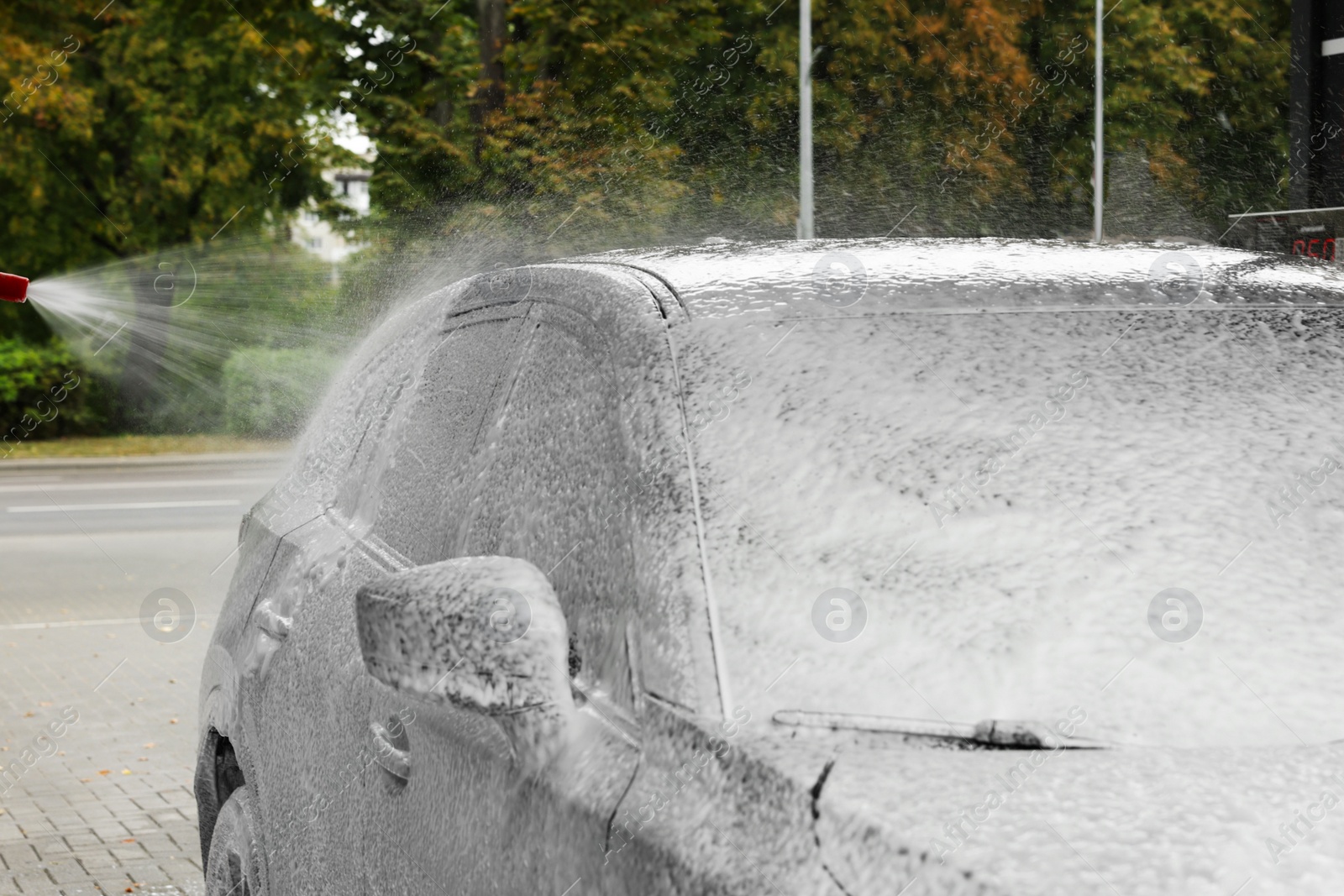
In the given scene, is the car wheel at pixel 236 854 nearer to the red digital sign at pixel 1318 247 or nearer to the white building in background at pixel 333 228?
the red digital sign at pixel 1318 247

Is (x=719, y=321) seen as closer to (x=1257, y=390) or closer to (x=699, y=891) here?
(x=1257, y=390)

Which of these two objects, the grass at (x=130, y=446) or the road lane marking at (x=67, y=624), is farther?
Result: the grass at (x=130, y=446)

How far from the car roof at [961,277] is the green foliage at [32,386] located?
2445 centimetres

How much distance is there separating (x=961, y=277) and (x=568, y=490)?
0.76 meters

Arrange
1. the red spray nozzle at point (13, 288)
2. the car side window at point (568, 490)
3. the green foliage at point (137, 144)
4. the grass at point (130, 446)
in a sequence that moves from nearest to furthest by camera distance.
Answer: the car side window at point (568, 490) < the red spray nozzle at point (13, 288) < the grass at point (130, 446) < the green foliage at point (137, 144)

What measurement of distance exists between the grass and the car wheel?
19.6 meters

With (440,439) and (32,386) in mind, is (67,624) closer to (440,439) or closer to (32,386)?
(440,439)

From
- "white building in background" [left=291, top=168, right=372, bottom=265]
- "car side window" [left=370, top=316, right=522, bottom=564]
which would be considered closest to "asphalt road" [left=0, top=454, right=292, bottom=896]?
"car side window" [left=370, top=316, right=522, bottom=564]

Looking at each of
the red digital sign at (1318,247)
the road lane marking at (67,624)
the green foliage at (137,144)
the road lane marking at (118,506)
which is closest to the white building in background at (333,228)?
the green foliage at (137,144)

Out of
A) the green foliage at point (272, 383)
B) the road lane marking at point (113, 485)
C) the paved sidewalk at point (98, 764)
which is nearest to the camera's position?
the paved sidewalk at point (98, 764)

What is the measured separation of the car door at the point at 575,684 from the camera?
2.01 metres

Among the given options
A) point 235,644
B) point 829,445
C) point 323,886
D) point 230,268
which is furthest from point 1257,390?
point 230,268

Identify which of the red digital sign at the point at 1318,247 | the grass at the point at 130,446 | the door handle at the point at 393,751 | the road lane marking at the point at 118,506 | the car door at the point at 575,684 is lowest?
the grass at the point at 130,446

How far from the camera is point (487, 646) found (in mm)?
1984
